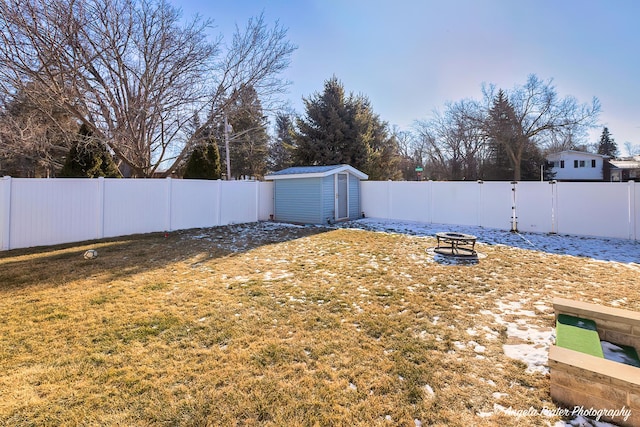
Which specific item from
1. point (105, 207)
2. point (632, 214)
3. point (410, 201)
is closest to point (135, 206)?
point (105, 207)

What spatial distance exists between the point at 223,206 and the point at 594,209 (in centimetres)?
1140

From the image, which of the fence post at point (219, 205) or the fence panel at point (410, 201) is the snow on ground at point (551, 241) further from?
the fence post at point (219, 205)

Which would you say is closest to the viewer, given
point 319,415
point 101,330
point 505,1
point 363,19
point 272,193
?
point 319,415

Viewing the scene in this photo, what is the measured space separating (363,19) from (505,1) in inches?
147

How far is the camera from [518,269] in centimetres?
525

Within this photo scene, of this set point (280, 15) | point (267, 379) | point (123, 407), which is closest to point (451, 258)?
point (267, 379)

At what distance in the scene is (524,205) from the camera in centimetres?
925

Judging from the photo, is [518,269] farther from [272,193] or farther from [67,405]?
[272,193]

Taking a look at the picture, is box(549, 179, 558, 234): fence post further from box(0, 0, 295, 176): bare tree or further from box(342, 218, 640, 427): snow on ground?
box(0, 0, 295, 176): bare tree

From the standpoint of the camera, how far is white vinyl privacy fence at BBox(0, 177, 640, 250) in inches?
274

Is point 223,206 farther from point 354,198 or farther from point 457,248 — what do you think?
point 457,248

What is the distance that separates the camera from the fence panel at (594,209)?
311 inches

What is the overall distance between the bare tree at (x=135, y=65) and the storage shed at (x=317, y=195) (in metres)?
3.57

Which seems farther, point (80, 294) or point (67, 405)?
point (80, 294)
